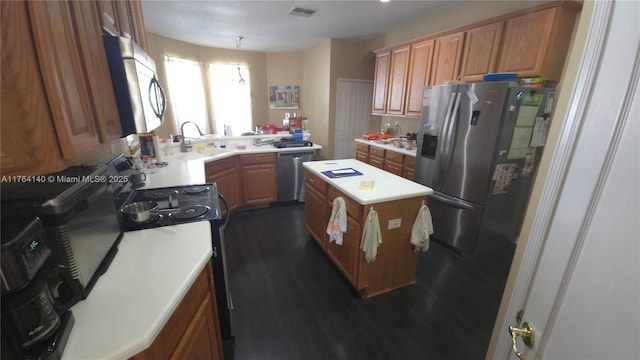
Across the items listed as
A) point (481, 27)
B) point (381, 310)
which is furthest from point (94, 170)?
point (481, 27)

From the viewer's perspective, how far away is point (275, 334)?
5.71 feet

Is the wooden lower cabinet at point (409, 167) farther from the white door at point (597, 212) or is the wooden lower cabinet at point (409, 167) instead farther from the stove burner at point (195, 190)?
the white door at point (597, 212)

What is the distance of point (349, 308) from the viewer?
1967 millimetres

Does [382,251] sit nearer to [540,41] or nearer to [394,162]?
[394,162]

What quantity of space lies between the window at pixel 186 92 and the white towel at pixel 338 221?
4.56m

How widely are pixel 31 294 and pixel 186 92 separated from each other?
559cm

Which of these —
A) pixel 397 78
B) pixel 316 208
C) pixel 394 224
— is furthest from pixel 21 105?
pixel 397 78

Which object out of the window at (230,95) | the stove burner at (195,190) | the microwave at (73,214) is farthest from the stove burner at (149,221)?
the window at (230,95)

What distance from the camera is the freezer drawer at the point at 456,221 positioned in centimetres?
258

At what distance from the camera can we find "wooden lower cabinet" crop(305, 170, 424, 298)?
192cm

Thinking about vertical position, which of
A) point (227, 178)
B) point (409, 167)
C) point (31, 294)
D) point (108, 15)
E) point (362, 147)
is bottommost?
point (227, 178)

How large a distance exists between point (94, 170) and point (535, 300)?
4.89 feet

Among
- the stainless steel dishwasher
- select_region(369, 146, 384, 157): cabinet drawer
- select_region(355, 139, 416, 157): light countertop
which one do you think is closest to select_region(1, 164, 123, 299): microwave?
the stainless steel dishwasher

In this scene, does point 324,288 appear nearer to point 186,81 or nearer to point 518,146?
point 518,146
